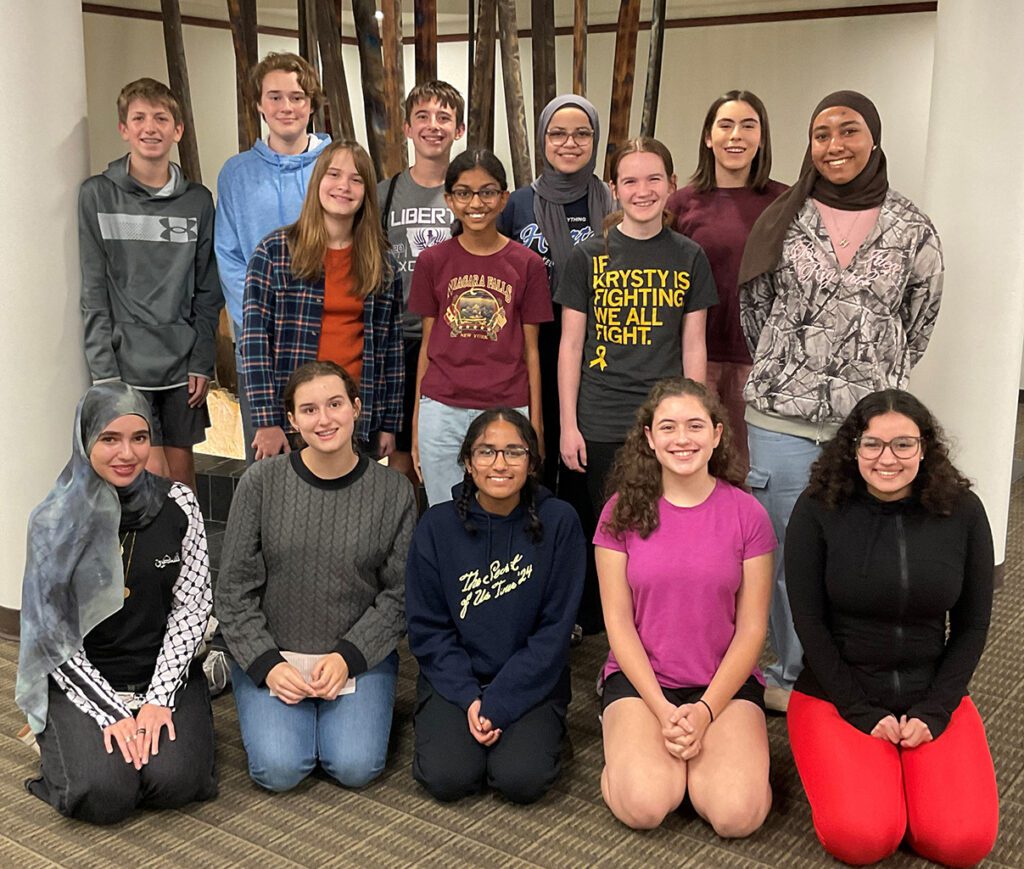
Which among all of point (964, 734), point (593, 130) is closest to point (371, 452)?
point (593, 130)

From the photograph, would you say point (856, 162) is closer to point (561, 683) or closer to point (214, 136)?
point (561, 683)

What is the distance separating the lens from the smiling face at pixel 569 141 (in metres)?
2.95

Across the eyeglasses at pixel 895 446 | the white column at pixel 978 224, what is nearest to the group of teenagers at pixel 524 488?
the eyeglasses at pixel 895 446

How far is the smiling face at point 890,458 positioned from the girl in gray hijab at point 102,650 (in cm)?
152

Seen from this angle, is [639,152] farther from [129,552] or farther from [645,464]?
[129,552]

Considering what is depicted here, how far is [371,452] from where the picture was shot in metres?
3.12

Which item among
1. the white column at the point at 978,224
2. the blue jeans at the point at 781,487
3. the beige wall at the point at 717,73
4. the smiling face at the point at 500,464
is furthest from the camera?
the beige wall at the point at 717,73

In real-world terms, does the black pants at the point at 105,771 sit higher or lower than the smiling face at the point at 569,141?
lower

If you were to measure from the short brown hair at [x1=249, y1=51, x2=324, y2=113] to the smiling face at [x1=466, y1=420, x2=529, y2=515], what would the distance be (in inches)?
47.3

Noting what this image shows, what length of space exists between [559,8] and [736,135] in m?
3.68

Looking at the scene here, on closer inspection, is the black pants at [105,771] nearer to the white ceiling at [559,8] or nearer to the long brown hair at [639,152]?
the long brown hair at [639,152]

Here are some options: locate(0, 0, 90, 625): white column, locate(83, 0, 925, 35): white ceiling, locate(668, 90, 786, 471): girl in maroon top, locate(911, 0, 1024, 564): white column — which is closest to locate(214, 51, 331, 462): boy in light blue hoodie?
locate(0, 0, 90, 625): white column

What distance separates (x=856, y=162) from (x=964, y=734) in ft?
4.17

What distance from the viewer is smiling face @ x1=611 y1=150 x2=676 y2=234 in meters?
2.71
